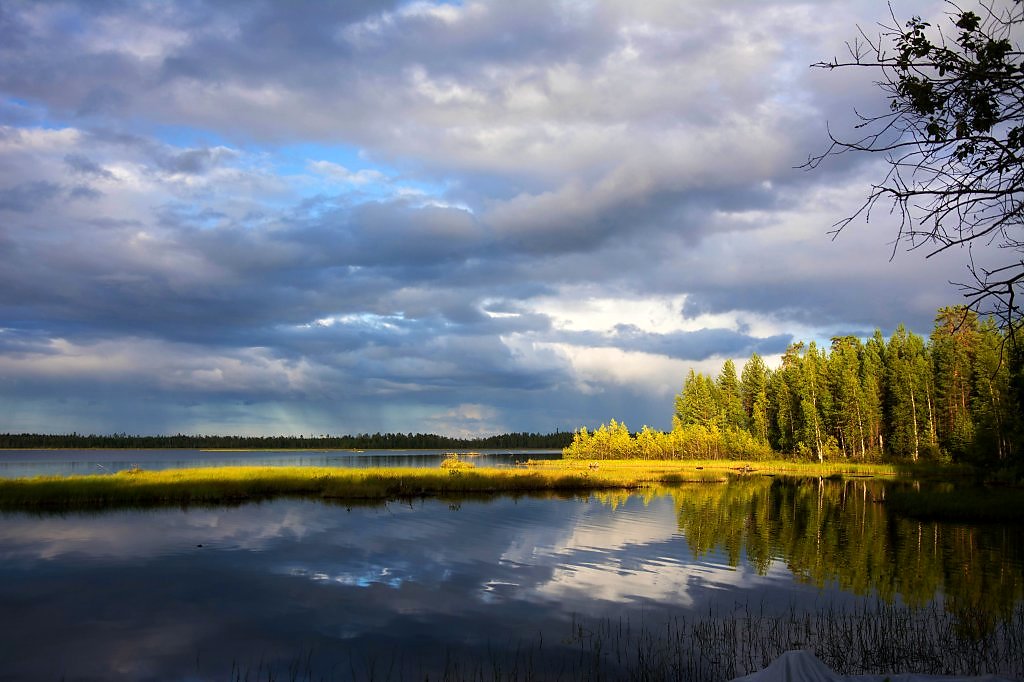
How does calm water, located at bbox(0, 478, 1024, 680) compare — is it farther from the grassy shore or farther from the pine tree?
the pine tree

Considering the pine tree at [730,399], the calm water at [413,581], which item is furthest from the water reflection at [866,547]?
the pine tree at [730,399]

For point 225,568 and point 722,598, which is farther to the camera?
point 225,568

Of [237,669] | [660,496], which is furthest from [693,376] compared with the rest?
[237,669]

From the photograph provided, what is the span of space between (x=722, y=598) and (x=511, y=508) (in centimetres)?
2910

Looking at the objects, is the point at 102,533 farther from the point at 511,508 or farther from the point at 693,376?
the point at 693,376

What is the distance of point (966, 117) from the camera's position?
25.9 feet

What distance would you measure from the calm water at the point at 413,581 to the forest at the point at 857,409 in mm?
32925

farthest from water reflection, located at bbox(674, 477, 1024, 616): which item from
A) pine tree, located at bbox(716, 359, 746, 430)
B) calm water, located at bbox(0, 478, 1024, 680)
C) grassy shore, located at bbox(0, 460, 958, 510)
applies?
pine tree, located at bbox(716, 359, 746, 430)

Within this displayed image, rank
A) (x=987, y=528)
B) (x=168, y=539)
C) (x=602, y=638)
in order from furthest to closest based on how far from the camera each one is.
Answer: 1. (x=987, y=528)
2. (x=168, y=539)
3. (x=602, y=638)

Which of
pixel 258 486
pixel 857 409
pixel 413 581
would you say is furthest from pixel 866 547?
pixel 857 409

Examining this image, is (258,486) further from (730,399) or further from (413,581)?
(730,399)

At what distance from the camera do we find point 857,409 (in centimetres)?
10438

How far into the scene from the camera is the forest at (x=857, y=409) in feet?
257

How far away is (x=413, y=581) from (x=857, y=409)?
3875 inches
